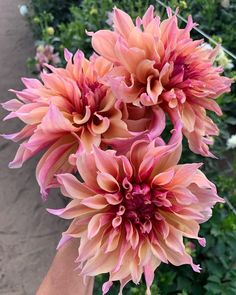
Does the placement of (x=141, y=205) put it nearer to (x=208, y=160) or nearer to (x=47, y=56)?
(x=208, y=160)

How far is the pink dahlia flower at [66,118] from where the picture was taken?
1.99 ft

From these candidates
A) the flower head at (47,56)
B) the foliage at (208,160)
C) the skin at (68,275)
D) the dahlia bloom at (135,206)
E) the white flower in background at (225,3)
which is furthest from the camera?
the white flower in background at (225,3)

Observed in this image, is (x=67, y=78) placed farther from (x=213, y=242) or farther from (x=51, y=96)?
(x=213, y=242)

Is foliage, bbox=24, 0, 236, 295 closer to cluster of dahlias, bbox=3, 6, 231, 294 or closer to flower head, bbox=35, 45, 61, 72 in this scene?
flower head, bbox=35, 45, 61, 72

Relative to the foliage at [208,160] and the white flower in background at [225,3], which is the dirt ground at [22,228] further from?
the white flower in background at [225,3]

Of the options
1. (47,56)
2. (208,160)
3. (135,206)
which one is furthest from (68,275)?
(47,56)

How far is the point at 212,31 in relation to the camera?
108 inches

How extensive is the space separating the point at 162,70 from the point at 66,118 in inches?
5.2

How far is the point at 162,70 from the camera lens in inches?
24.6

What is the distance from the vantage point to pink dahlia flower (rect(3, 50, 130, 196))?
23.9 inches

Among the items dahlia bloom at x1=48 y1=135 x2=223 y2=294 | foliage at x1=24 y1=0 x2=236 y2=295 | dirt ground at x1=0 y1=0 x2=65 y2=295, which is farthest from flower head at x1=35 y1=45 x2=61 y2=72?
dahlia bloom at x1=48 y1=135 x2=223 y2=294

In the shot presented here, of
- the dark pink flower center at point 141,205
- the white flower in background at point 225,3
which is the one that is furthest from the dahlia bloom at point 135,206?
the white flower in background at point 225,3

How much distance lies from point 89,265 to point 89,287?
13cm

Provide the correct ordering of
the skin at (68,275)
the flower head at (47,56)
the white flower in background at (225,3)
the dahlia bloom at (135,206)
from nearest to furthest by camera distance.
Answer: the dahlia bloom at (135,206)
the skin at (68,275)
the flower head at (47,56)
the white flower in background at (225,3)
